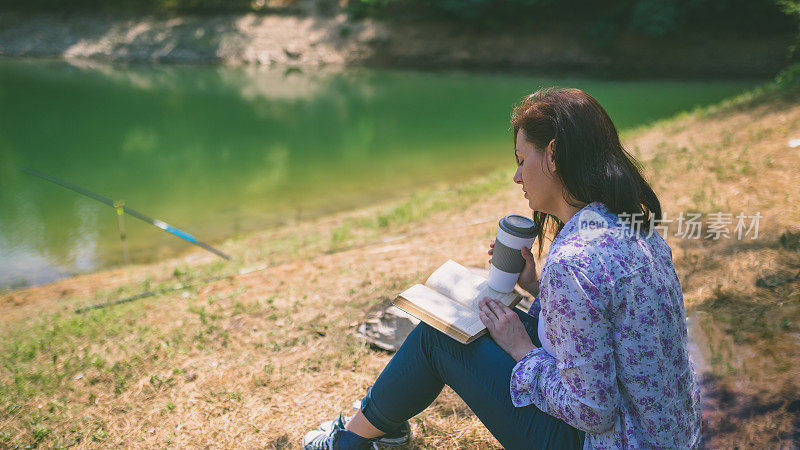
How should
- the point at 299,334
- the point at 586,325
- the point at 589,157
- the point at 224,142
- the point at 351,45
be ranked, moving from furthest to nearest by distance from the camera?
the point at 351,45
the point at 224,142
the point at 299,334
the point at 589,157
the point at 586,325

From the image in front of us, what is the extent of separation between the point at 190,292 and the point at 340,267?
3.08 feet

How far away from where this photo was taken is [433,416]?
2.28 metres

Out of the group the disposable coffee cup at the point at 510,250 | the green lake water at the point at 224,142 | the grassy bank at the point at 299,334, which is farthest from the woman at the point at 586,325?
the green lake water at the point at 224,142

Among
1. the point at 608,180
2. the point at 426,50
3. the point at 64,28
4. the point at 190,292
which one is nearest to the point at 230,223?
the point at 190,292

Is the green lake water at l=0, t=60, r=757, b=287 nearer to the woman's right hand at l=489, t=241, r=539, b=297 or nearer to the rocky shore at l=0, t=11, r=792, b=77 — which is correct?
the rocky shore at l=0, t=11, r=792, b=77

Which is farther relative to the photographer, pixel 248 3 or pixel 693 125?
pixel 248 3

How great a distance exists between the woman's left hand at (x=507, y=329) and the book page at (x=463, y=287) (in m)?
0.06

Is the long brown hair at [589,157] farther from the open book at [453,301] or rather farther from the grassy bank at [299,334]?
the grassy bank at [299,334]

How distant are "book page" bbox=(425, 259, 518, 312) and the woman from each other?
10 centimetres

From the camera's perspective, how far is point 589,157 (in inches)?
55.0

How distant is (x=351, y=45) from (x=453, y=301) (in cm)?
1918

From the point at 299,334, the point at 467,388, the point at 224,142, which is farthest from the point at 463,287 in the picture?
the point at 224,142

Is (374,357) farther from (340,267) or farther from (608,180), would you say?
(608,180)

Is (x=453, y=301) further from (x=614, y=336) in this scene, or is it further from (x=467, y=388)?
(x=614, y=336)
